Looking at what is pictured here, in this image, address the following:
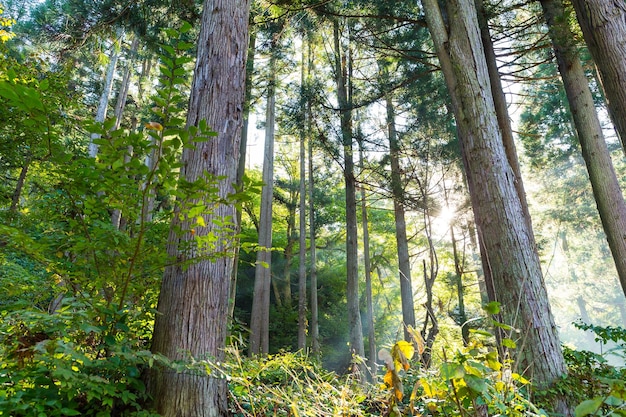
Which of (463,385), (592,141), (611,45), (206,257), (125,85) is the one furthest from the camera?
(125,85)

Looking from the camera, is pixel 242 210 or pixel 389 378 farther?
pixel 242 210

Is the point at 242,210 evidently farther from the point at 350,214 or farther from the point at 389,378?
the point at 350,214

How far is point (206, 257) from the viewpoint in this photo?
1615mm

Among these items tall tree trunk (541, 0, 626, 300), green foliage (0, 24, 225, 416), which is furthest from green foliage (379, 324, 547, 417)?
tall tree trunk (541, 0, 626, 300)

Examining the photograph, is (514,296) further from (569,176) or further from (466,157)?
(569,176)

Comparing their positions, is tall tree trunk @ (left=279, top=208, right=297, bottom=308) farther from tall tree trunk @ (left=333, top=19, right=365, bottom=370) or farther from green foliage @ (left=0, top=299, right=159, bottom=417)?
green foliage @ (left=0, top=299, right=159, bottom=417)

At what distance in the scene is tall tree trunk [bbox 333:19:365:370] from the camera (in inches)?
295

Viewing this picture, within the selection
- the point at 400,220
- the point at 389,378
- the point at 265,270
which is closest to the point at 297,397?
the point at 389,378

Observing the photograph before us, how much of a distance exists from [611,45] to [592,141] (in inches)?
103

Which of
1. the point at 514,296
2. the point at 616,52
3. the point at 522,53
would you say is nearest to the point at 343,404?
the point at 514,296

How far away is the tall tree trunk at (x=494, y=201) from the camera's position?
2.56m

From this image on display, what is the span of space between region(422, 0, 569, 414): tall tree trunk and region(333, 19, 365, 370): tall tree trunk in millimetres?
4125

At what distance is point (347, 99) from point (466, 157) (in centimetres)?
615

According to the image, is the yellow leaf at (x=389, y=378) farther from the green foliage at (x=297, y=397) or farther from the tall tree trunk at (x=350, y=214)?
the tall tree trunk at (x=350, y=214)
